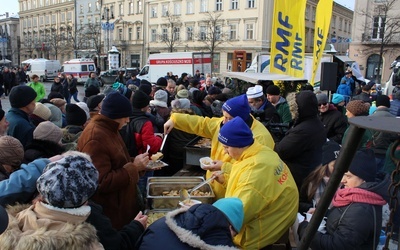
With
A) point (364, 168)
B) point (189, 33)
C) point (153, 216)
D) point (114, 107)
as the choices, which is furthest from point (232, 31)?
point (364, 168)

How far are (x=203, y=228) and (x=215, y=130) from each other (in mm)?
2387

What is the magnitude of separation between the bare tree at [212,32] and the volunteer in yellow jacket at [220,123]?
4115 centimetres

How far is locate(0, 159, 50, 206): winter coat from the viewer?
2227 mm

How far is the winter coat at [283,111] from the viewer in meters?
7.38

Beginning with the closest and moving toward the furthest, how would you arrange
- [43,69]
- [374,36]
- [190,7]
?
1. [43,69]
2. [374,36]
3. [190,7]

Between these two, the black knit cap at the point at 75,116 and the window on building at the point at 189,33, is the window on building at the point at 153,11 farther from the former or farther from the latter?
the black knit cap at the point at 75,116

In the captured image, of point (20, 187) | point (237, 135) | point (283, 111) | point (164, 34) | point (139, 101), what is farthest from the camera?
point (164, 34)

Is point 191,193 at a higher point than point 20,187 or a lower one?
lower

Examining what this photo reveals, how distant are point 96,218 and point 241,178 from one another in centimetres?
100

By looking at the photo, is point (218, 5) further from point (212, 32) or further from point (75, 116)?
point (75, 116)

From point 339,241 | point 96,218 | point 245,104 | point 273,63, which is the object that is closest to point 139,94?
point 245,104

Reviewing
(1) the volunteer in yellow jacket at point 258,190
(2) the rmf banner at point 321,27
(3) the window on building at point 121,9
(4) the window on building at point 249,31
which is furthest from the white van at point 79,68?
(1) the volunteer in yellow jacket at point 258,190

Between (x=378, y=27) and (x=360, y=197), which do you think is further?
(x=378, y=27)

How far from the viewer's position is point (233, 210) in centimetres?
204
